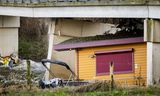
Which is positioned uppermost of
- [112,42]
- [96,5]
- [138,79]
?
[96,5]

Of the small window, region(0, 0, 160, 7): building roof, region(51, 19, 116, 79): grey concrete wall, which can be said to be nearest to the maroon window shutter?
the small window

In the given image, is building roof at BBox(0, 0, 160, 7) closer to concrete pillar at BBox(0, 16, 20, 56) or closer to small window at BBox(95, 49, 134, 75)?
small window at BBox(95, 49, 134, 75)

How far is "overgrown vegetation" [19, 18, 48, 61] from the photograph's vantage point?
135 feet

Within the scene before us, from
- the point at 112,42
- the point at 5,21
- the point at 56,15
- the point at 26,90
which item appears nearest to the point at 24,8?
the point at 56,15

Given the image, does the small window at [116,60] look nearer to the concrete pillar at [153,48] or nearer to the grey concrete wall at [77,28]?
the concrete pillar at [153,48]

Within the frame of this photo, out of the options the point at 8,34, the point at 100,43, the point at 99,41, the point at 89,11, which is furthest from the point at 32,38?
the point at 100,43

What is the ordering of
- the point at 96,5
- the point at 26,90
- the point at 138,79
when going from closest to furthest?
the point at 26,90 < the point at 138,79 < the point at 96,5

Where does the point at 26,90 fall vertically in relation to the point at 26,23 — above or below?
below

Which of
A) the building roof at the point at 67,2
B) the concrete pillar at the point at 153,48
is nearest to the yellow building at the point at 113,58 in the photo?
the concrete pillar at the point at 153,48

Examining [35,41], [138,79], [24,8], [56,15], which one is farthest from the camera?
[35,41]

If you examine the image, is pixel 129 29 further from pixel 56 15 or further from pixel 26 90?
pixel 26 90

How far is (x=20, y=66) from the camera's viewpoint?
108 feet

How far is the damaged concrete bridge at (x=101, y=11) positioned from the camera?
22.1 meters

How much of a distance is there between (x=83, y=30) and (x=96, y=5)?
21.7 ft
